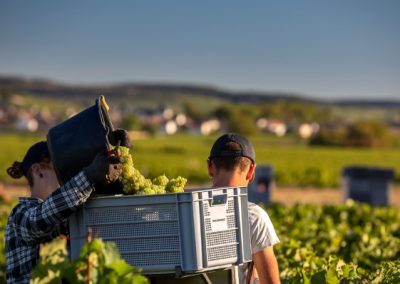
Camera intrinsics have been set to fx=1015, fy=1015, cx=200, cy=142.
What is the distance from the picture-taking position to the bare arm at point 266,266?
15.8ft

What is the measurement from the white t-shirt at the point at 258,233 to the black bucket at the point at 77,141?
799mm

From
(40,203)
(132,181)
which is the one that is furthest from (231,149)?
(40,203)

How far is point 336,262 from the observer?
21.0 feet

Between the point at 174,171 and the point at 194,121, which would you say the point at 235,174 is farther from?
the point at 194,121

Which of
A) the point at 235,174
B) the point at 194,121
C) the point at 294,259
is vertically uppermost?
the point at 194,121

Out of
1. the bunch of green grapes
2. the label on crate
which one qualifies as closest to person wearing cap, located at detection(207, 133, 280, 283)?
the bunch of green grapes

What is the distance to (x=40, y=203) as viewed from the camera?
16.3 feet

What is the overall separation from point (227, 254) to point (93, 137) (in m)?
0.83

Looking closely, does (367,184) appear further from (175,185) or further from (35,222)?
(35,222)

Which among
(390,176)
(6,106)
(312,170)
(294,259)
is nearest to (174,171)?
(312,170)

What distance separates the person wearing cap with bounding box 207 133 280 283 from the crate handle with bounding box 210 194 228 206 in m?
0.48

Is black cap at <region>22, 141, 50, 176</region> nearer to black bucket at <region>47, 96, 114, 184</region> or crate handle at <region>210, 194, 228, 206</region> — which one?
black bucket at <region>47, 96, 114, 184</region>

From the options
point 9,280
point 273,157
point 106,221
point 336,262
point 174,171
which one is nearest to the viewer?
point 106,221

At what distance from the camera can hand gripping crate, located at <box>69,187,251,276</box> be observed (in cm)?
426
